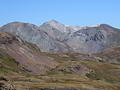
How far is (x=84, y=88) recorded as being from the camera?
376 ft

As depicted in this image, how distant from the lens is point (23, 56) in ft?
594

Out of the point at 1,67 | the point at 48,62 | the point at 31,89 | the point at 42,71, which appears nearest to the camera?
the point at 31,89

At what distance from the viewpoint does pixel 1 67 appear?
164m

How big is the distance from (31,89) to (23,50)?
274 feet

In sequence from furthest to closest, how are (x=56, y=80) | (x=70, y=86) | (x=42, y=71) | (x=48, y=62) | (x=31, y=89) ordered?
(x=48, y=62) < (x=42, y=71) < (x=56, y=80) < (x=70, y=86) < (x=31, y=89)

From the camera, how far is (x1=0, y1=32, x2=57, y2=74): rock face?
578ft

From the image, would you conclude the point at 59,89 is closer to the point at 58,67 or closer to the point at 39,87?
the point at 39,87

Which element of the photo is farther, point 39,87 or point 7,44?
point 7,44

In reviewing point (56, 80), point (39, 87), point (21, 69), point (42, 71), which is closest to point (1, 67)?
point (21, 69)

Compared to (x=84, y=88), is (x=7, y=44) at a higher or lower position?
higher

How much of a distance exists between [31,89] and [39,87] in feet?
15.2

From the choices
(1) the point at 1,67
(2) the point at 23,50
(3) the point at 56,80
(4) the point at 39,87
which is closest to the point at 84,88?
(4) the point at 39,87

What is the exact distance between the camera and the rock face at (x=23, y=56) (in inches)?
6934

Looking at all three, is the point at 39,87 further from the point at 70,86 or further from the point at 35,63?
the point at 35,63
